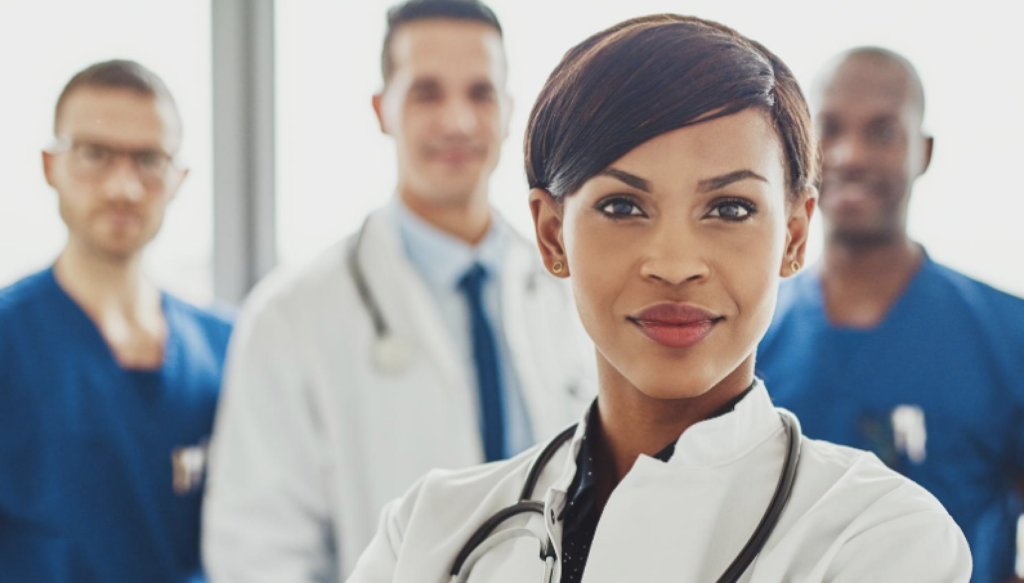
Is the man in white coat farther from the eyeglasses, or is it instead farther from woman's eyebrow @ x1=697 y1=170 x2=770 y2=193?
woman's eyebrow @ x1=697 y1=170 x2=770 y2=193

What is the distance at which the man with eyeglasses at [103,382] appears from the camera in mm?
1359

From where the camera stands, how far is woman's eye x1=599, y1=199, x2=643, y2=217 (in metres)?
0.62

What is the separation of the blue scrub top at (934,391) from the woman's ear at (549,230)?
0.56 m

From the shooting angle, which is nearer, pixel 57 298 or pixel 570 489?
pixel 570 489

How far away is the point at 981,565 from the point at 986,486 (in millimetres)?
92

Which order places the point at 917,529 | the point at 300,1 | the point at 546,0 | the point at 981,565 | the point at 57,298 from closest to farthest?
the point at 917,529 → the point at 981,565 → the point at 57,298 → the point at 546,0 → the point at 300,1

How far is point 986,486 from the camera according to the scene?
48.3 inches

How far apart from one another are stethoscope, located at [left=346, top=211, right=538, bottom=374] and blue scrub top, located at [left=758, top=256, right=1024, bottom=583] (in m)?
0.47

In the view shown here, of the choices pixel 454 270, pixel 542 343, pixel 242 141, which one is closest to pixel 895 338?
pixel 542 343

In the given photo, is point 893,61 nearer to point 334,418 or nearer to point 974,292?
point 974,292

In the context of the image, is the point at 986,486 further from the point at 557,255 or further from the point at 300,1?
the point at 300,1

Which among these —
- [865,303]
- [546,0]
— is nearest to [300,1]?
[546,0]

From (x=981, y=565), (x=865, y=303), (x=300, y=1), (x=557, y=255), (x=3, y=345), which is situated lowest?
(x=981, y=565)

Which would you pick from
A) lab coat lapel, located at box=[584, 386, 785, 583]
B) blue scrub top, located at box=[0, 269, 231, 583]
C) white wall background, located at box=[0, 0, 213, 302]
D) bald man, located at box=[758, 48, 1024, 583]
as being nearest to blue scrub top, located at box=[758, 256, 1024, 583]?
bald man, located at box=[758, 48, 1024, 583]
